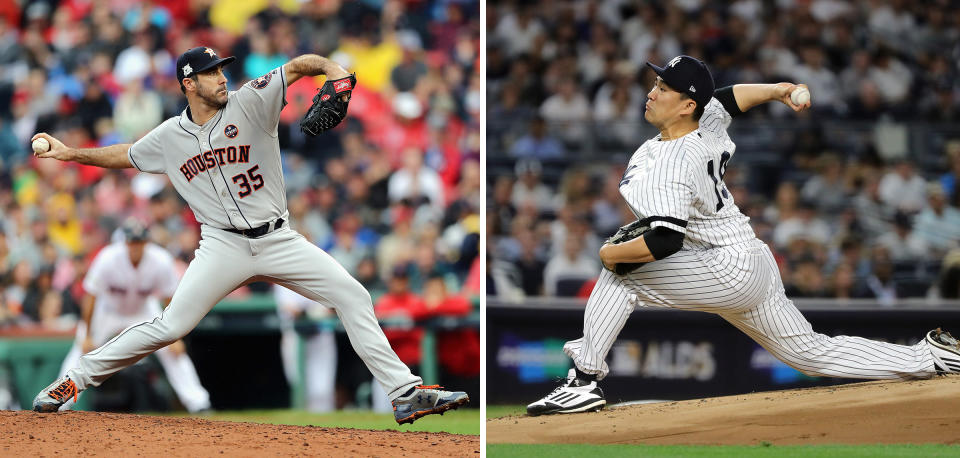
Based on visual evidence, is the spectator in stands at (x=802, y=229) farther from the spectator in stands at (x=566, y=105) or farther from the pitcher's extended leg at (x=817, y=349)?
the pitcher's extended leg at (x=817, y=349)

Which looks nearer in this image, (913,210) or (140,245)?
(140,245)

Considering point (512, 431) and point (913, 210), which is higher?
point (913, 210)

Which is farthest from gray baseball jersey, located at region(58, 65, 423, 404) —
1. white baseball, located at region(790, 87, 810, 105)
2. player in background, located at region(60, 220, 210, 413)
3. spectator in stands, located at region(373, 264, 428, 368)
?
spectator in stands, located at region(373, 264, 428, 368)

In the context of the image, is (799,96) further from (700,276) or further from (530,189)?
(530,189)

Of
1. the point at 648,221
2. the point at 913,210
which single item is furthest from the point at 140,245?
the point at 913,210

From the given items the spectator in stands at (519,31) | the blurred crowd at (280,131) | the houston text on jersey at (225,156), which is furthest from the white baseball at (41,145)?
the spectator in stands at (519,31)

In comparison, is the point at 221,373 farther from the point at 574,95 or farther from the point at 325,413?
the point at 574,95

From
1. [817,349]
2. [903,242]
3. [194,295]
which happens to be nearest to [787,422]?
[817,349]
